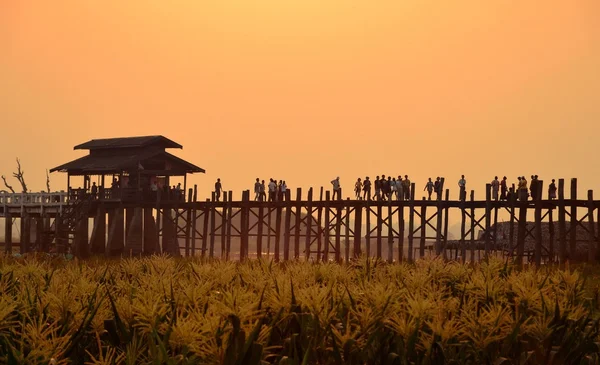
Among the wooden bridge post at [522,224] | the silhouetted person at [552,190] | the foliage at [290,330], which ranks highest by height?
the silhouetted person at [552,190]

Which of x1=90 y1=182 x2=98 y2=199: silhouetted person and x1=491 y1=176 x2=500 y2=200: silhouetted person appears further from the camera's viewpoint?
x1=90 y1=182 x2=98 y2=199: silhouetted person

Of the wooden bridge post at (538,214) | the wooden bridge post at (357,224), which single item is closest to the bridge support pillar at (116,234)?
the wooden bridge post at (357,224)

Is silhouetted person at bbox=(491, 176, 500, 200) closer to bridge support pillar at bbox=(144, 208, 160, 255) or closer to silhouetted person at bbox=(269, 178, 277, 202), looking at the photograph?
silhouetted person at bbox=(269, 178, 277, 202)

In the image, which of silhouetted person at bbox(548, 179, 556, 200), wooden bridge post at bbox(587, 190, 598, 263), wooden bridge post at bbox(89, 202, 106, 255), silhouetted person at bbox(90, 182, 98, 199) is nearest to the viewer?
wooden bridge post at bbox(587, 190, 598, 263)

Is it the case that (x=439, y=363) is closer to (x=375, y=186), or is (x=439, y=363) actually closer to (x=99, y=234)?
(x=375, y=186)

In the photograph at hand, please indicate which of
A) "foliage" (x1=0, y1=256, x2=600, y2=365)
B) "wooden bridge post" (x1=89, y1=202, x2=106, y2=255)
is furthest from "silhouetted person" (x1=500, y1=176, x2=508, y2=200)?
"foliage" (x1=0, y1=256, x2=600, y2=365)

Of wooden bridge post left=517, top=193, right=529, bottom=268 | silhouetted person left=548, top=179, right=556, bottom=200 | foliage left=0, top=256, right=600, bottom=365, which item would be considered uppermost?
silhouetted person left=548, top=179, right=556, bottom=200

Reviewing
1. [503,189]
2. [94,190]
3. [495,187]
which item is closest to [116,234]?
[94,190]

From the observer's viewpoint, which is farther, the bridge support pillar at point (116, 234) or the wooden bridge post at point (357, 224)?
the bridge support pillar at point (116, 234)

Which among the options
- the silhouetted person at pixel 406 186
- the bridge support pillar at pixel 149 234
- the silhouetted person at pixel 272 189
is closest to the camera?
the silhouetted person at pixel 406 186

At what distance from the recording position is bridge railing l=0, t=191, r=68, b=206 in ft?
161

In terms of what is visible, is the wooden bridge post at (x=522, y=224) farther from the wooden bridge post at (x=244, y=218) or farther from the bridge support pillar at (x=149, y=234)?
the bridge support pillar at (x=149, y=234)

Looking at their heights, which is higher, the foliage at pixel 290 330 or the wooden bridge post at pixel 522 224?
the wooden bridge post at pixel 522 224

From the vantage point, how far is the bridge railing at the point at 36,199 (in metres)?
49.0
